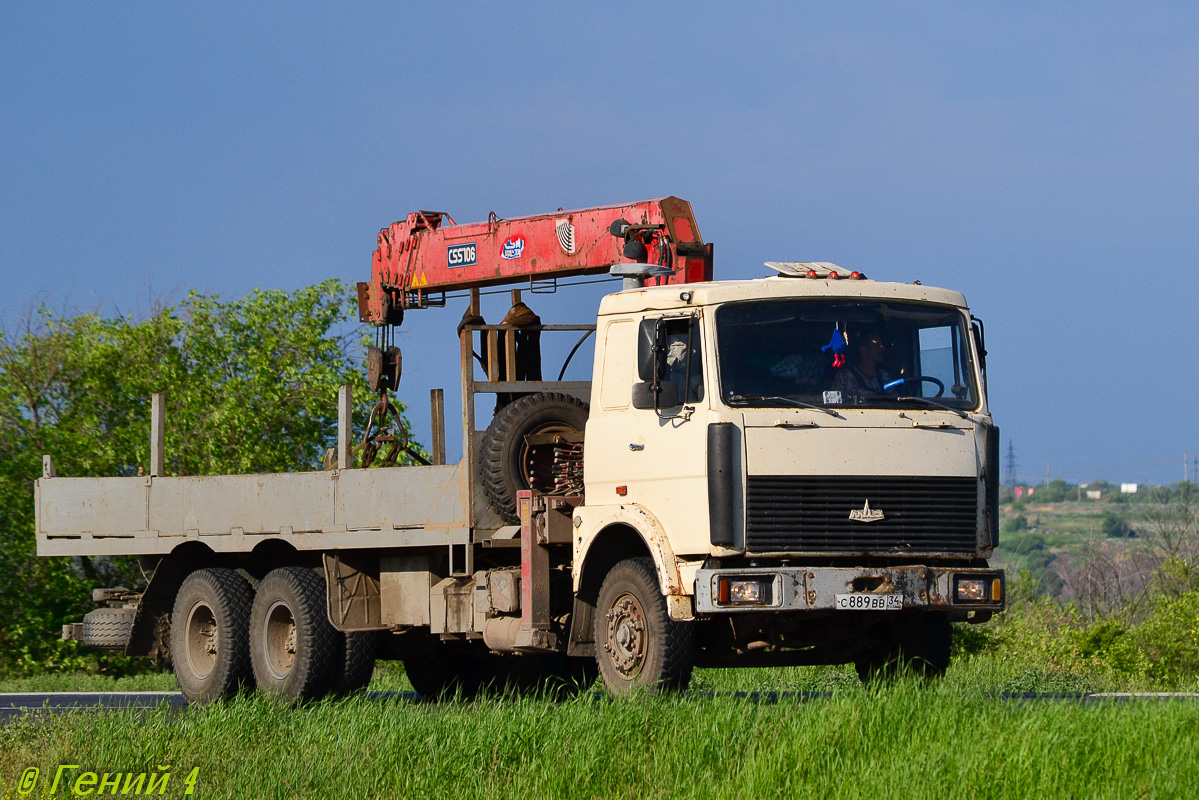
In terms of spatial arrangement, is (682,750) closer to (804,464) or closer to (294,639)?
(804,464)

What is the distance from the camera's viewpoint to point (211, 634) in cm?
1538

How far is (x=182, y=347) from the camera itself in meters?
33.2

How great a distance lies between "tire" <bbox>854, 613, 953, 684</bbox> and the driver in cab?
5.69 feet

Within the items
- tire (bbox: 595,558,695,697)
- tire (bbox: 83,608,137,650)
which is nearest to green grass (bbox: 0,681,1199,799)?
tire (bbox: 595,558,695,697)

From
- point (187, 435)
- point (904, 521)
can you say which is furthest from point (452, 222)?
point (187, 435)

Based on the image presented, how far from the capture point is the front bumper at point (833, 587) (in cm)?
1011

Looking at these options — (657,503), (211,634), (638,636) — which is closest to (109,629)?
(211,634)

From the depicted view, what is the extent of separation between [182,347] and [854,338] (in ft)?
80.7

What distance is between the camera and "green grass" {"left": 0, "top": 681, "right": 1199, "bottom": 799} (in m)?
7.77

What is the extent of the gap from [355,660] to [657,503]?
4538 mm

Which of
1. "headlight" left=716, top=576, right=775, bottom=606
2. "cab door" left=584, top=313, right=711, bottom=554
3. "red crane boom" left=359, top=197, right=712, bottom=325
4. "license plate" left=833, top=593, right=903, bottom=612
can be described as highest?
"red crane boom" left=359, top=197, right=712, bottom=325

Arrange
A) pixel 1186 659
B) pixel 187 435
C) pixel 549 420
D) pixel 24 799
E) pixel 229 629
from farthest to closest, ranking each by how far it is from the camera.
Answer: pixel 187 435 < pixel 1186 659 < pixel 229 629 < pixel 549 420 < pixel 24 799

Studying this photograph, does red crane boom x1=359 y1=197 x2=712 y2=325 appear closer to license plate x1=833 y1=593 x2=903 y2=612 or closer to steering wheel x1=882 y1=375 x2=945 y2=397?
steering wheel x1=882 y1=375 x2=945 y2=397

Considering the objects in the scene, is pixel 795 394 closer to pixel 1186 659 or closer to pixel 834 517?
pixel 834 517
